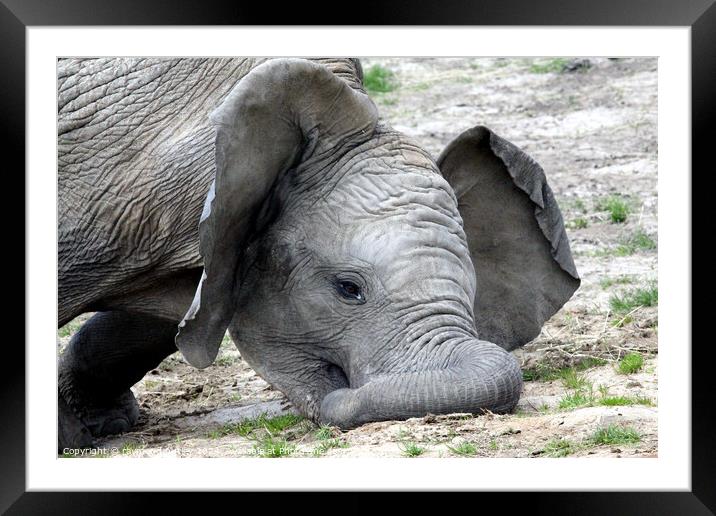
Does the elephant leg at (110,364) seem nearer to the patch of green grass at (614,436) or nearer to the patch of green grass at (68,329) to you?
the patch of green grass at (68,329)

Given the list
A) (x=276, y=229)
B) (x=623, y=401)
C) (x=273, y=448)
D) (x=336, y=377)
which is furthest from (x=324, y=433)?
(x=623, y=401)

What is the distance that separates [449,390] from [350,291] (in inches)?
36.1

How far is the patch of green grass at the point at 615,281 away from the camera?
11406 millimetres

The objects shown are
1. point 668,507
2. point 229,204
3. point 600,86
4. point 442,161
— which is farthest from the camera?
point 600,86

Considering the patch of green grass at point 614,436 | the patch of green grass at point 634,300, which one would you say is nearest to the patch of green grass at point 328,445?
the patch of green grass at point 614,436

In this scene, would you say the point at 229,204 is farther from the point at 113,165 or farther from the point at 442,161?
the point at 442,161

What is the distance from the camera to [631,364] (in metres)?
9.16

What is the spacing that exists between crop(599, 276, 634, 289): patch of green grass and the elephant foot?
355 centimetres

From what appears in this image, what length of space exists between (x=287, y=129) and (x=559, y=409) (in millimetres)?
2032

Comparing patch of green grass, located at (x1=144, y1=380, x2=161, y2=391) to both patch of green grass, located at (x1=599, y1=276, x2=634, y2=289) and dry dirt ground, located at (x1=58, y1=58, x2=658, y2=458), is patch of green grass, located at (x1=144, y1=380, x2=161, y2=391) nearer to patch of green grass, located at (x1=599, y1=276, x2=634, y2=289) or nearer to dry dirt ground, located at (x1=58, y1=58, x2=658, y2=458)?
dry dirt ground, located at (x1=58, y1=58, x2=658, y2=458)

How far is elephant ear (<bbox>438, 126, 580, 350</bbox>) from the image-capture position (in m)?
9.42

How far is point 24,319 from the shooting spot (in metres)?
7.00
